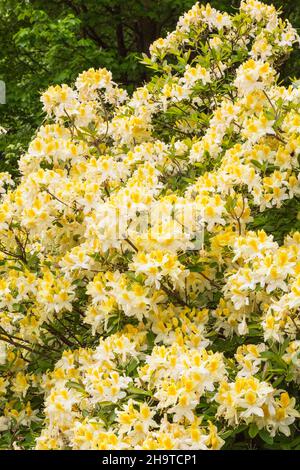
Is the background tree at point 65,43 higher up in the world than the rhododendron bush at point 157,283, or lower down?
higher up

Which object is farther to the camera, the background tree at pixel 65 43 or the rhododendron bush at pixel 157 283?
the background tree at pixel 65 43

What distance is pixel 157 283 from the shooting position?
2.41 m

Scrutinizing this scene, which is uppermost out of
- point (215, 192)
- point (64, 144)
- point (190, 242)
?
point (64, 144)

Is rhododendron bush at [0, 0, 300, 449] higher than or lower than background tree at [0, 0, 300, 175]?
lower

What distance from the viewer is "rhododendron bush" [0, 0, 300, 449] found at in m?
2.18

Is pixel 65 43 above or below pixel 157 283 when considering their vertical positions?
above

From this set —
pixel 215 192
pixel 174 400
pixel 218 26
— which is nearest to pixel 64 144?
pixel 215 192

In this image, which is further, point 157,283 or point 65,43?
point 65,43

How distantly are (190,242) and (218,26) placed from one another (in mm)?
Answer: 2154

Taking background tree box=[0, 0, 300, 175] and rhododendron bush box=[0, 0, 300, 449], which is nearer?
rhododendron bush box=[0, 0, 300, 449]

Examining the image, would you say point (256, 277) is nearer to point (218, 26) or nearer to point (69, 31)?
point (218, 26)

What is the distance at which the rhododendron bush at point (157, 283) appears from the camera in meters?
2.18

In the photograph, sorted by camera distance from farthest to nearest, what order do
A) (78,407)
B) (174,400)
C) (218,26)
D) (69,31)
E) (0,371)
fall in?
1. (69,31)
2. (218,26)
3. (0,371)
4. (78,407)
5. (174,400)

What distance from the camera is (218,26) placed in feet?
13.7
